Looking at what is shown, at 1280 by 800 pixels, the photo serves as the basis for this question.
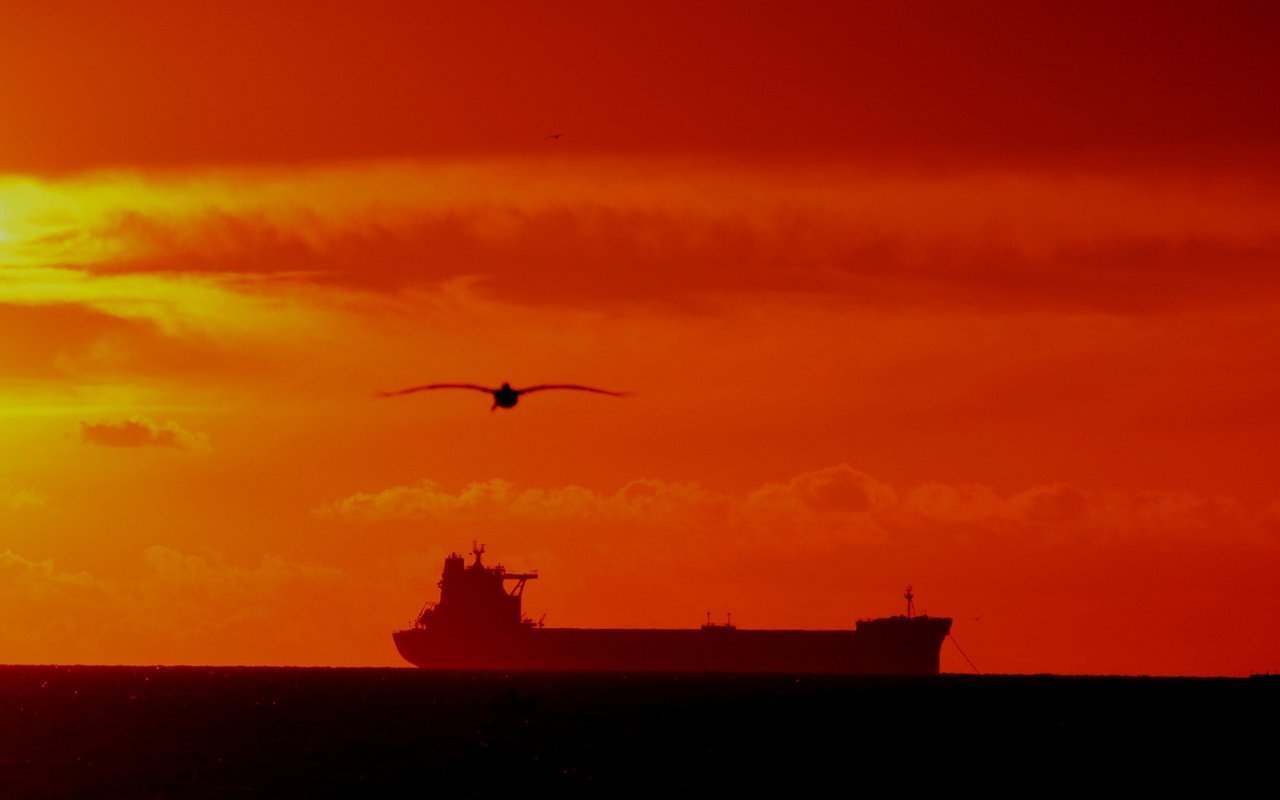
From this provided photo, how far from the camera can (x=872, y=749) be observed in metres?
89.1

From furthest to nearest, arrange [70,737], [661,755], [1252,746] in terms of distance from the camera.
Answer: [70,737]
[1252,746]
[661,755]

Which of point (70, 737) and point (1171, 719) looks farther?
point (1171, 719)

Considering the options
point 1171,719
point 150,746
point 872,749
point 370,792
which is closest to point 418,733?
point 150,746

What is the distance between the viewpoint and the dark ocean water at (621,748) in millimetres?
71312

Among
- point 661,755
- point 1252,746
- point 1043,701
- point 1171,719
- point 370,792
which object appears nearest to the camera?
point 370,792

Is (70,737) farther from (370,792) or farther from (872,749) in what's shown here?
(872,749)

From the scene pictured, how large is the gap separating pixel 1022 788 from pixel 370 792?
25.3 metres

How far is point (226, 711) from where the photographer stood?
136m

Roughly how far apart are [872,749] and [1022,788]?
1997 centimetres

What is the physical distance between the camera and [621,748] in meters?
89.3

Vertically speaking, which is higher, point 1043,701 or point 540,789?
point 1043,701

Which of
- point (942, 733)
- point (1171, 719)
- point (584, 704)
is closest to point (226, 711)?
point (584, 704)

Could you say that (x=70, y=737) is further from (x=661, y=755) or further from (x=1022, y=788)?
(x=1022, y=788)

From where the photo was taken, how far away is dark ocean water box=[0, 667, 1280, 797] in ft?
234
